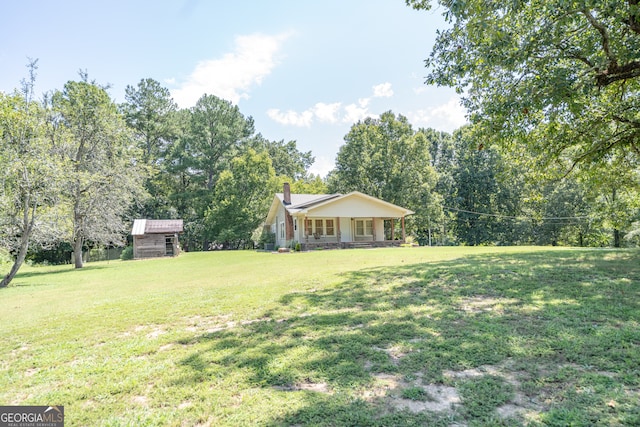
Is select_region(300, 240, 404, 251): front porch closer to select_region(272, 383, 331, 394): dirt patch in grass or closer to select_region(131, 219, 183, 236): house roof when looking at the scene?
select_region(131, 219, 183, 236): house roof

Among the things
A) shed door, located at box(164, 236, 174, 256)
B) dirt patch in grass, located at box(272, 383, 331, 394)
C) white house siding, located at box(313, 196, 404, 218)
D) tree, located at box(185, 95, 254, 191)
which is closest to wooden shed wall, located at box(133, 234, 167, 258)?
shed door, located at box(164, 236, 174, 256)

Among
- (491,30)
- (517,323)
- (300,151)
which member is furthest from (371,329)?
(300,151)

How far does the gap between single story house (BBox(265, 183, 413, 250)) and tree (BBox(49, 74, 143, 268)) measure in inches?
448

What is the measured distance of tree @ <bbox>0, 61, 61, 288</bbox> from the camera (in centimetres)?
1207

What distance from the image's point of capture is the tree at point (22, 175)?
1207 cm

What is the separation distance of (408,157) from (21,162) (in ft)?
107

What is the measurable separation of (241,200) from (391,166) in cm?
1715

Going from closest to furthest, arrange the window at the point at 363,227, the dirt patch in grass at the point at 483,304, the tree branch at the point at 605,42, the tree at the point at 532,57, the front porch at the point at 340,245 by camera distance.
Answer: the dirt patch in grass at the point at 483,304 → the tree at the point at 532,57 → the tree branch at the point at 605,42 → the front porch at the point at 340,245 → the window at the point at 363,227

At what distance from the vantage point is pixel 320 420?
2262 millimetres

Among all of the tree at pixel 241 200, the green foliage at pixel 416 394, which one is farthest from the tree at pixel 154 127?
the green foliage at pixel 416 394

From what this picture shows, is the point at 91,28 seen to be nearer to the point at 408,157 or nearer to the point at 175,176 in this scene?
the point at 408,157

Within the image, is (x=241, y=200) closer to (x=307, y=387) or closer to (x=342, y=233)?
(x=342, y=233)

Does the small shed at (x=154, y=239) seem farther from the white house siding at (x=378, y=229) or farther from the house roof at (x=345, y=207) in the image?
the white house siding at (x=378, y=229)

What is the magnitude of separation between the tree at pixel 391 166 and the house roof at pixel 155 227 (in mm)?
18571
